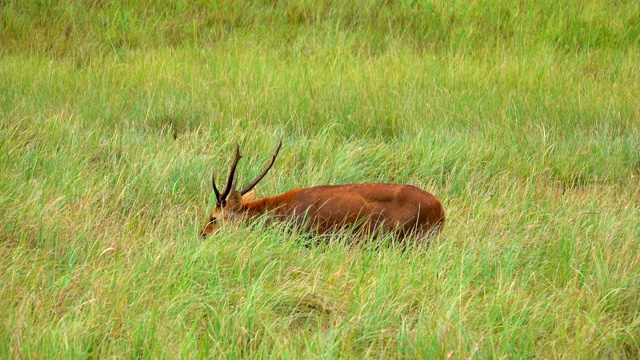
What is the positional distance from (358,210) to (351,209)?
0.12 feet

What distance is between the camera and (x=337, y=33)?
954cm

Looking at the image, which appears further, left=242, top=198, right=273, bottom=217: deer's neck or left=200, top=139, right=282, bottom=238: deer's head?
left=242, top=198, right=273, bottom=217: deer's neck

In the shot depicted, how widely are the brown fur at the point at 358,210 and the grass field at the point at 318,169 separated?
0.38 feet

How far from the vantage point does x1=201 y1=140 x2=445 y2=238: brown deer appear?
4578mm

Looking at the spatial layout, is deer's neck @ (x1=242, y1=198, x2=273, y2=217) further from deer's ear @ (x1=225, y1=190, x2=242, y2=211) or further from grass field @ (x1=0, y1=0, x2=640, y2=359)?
grass field @ (x1=0, y1=0, x2=640, y2=359)

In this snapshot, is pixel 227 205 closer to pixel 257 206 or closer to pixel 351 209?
pixel 257 206

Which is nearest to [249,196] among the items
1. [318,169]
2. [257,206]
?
[257,206]

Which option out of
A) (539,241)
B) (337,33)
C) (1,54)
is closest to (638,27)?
(337,33)

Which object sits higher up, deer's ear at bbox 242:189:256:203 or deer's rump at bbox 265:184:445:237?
deer's rump at bbox 265:184:445:237

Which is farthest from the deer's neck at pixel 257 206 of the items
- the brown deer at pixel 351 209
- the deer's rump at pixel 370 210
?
the deer's rump at pixel 370 210

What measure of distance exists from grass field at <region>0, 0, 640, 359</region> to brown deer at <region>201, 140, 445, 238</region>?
0.12 meters

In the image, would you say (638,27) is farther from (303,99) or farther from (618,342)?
(618,342)

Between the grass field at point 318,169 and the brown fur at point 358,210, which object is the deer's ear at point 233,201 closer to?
the brown fur at point 358,210

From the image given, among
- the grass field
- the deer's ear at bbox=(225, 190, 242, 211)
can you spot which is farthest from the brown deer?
the grass field
